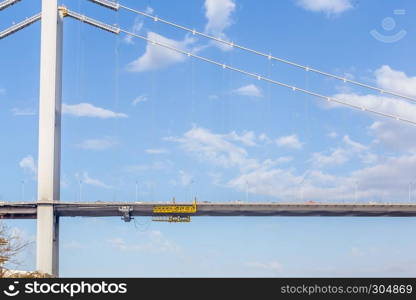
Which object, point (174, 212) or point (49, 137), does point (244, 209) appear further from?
point (49, 137)

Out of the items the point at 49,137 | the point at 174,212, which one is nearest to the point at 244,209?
the point at 174,212

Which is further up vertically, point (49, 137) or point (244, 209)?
point (49, 137)

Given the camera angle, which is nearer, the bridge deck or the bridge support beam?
the bridge support beam

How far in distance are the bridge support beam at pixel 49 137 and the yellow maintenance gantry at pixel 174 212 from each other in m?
14.3

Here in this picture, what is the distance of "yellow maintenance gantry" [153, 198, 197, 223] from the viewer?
4491 inches

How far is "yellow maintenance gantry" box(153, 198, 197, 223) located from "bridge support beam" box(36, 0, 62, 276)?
14.3 m

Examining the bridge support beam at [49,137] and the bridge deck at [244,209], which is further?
the bridge deck at [244,209]

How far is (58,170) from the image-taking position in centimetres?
10994

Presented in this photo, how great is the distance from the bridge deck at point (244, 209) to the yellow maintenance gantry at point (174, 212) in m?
Answer: 0.97

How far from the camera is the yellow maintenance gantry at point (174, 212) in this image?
374 ft

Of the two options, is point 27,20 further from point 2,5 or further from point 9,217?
point 9,217

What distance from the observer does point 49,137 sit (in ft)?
352

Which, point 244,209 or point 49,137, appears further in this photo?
point 244,209

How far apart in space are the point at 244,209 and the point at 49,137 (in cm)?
2822
